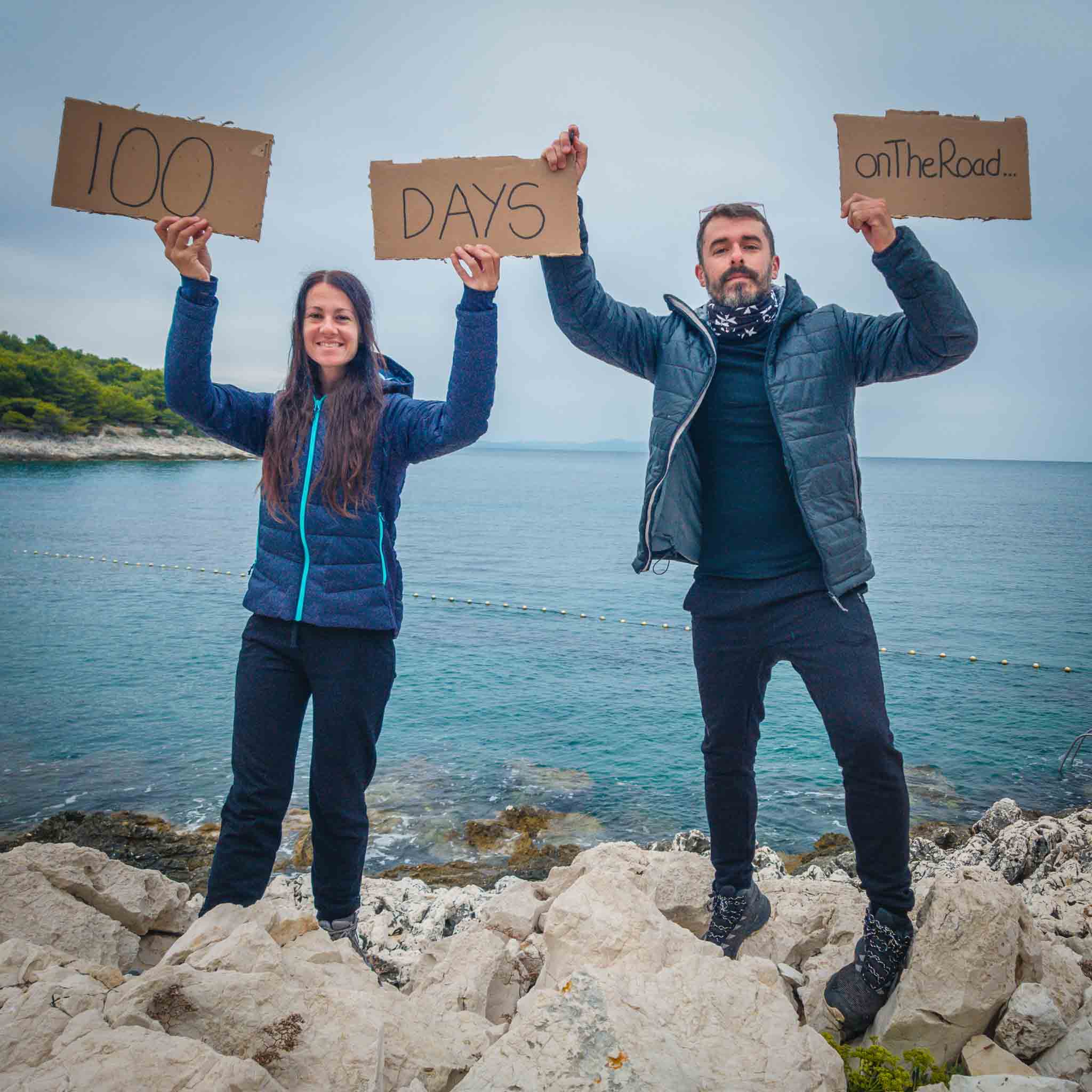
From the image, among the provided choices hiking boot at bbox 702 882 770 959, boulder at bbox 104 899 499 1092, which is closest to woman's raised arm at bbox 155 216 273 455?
boulder at bbox 104 899 499 1092

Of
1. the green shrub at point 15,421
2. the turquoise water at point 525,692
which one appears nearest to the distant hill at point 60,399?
the green shrub at point 15,421

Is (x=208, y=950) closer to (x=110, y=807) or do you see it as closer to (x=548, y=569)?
(x=110, y=807)

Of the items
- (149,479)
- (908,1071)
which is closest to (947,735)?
(908,1071)

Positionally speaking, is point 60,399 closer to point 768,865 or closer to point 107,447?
point 107,447

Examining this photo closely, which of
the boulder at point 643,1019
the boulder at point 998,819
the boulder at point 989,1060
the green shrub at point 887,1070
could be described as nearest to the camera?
the boulder at point 643,1019

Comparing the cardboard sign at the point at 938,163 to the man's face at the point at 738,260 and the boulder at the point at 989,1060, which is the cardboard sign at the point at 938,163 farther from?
the boulder at the point at 989,1060

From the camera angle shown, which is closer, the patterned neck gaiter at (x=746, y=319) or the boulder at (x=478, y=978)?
the boulder at (x=478, y=978)

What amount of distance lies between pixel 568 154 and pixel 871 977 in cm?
335

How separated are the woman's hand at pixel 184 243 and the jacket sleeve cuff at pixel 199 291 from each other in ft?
0.06

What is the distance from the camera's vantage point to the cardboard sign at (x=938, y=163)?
3.42m

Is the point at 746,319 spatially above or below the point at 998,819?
above

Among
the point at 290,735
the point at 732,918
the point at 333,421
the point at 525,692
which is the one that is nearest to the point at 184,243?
the point at 333,421

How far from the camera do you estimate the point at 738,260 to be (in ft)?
11.3

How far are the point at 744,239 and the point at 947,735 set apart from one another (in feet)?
31.0
